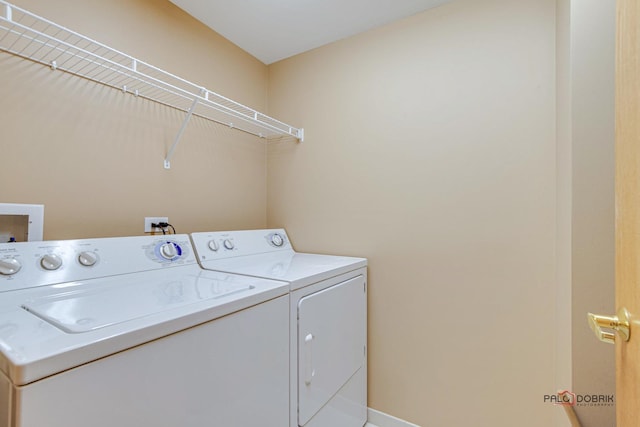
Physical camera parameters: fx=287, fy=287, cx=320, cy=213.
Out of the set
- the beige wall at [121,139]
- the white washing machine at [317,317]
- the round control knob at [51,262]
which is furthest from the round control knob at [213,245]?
the round control knob at [51,262]

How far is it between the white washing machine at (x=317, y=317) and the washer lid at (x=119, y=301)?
0.27 m

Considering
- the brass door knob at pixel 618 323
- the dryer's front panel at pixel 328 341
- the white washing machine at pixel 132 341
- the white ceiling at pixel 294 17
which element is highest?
the white ceiling at pixel 294 17

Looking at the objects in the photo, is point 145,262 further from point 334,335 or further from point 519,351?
point 519,351

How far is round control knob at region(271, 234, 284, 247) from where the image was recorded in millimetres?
2033

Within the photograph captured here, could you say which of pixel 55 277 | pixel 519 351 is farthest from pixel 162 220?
pixel 519 351

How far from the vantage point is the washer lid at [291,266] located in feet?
4.23

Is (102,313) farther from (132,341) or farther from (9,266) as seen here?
(9,266)

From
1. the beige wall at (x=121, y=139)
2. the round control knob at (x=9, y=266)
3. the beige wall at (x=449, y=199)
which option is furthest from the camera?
the beige wall at (x=449, y=199)

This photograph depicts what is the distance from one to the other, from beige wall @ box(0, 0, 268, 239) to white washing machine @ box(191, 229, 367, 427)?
12.2 inches

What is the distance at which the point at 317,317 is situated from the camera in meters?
1.32

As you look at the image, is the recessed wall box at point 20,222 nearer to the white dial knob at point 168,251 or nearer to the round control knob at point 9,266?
the round control knob at point 9,266

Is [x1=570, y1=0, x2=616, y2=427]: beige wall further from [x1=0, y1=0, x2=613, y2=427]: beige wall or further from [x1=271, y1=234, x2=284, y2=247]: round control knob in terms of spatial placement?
[x1=271, y1=234, x2=284, y2=247]: round control knob

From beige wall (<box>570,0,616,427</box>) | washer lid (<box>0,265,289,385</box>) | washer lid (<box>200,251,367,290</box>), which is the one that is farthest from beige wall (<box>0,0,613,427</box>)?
washer lid (<box>0,265,289,385</box>)

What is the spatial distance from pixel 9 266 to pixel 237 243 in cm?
97
